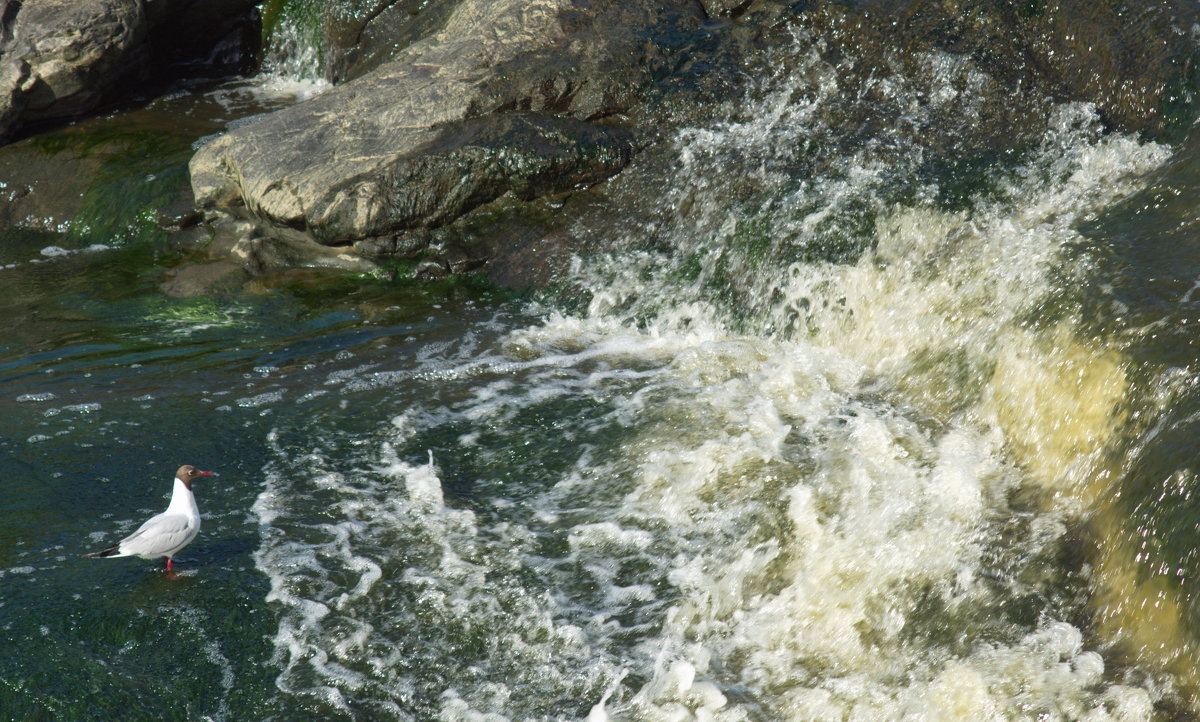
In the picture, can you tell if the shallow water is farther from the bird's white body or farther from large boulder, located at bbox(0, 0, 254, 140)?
large boulder, located at bbox(0, 0, 254, 140)

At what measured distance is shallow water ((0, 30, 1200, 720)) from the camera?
14.4ft

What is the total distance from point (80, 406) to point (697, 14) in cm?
619

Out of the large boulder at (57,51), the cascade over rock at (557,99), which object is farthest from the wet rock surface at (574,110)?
the large boulder at (57,51)

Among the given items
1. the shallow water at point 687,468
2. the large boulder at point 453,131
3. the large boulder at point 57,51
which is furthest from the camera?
the large boulder at point 57,51

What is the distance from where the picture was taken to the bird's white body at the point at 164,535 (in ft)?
15.8

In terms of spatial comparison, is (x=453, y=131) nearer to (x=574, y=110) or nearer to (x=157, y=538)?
(x=574, y=110)

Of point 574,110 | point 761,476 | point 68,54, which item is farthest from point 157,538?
point 68,54

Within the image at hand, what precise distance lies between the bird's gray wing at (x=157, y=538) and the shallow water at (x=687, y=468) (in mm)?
242

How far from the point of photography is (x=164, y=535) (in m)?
4.82

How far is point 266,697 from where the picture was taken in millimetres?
4371

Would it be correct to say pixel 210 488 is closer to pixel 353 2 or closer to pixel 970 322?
pixel 970 322

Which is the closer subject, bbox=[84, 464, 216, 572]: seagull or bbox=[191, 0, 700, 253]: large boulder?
bbox=[84, 464, 216, 572]: seagull

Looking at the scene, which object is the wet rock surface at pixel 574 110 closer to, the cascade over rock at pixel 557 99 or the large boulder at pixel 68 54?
the cascade over rock at pixel 557 99

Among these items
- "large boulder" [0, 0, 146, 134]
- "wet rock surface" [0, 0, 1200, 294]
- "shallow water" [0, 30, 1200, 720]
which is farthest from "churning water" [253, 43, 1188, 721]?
"large boulder" [0, 0, 146, 134]
